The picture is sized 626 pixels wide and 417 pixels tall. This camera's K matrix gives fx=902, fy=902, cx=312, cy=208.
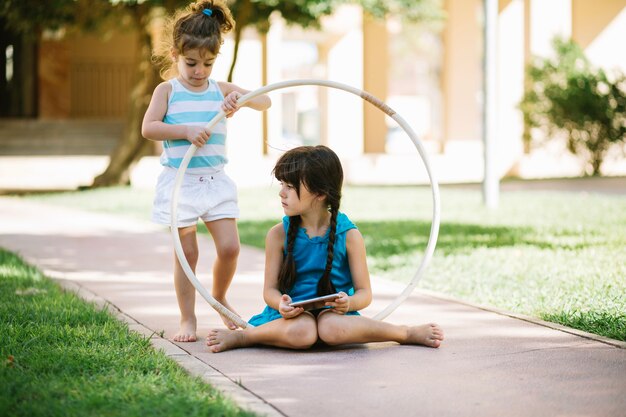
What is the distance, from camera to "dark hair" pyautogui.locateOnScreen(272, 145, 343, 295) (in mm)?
4375

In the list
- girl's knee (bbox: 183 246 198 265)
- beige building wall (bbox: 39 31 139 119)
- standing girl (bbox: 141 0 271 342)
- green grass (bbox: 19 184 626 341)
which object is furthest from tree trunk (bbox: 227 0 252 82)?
girl's knee (bbox: 183 246 198 265)

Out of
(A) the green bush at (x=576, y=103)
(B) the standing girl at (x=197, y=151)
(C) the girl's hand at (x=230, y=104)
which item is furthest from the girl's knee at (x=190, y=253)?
(A) the green bush at (x=576, y=103)

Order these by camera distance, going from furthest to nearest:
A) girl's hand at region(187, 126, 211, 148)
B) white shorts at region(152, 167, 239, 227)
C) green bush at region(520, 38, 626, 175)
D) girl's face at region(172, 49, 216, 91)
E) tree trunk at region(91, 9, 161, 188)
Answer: green bush at region(520, 38, 626, 175) → tree trunk at region(91, 9, 161, 188) → white shorts at region(152, 167, 239, 227) → girl's face at region(172, 49, 216, 91) → girl's hand at region(187, 126, 211, 148)

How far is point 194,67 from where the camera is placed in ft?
15.4

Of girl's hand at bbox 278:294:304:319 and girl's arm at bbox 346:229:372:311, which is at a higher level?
girl's arm at bbox 346:229:372:311

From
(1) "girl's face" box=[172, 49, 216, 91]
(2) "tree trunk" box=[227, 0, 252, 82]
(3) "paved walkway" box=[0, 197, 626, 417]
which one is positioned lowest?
(3) "paved walkway" box=[0, 197, 626, 417]

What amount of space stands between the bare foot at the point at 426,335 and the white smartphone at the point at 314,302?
0.53 meters

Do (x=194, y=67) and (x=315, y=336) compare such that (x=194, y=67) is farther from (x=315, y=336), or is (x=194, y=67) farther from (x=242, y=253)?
(x=242, y=253)

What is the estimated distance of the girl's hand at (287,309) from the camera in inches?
165

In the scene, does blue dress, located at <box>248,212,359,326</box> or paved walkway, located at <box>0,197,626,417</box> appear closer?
paved walkway, located at <box>0,197,626,417</box>

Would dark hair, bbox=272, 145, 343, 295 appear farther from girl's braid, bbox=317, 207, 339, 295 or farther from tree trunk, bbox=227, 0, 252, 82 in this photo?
tree trunk, bbox=227, 0, 252, 82

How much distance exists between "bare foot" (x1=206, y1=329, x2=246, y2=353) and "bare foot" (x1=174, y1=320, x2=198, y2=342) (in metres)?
0.22

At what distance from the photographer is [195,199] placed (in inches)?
188

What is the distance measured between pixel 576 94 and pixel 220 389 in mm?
16136
